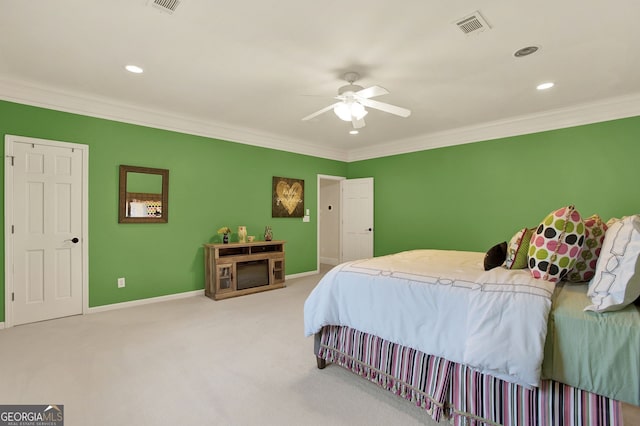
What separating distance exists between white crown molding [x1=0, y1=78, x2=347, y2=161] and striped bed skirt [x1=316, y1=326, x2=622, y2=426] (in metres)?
3.67

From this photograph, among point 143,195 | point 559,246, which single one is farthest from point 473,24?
point 143,195

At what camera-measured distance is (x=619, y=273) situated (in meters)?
1.35

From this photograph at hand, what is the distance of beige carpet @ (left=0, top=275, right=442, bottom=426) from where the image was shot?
1.82m

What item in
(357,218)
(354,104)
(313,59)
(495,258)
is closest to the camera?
(495,258)

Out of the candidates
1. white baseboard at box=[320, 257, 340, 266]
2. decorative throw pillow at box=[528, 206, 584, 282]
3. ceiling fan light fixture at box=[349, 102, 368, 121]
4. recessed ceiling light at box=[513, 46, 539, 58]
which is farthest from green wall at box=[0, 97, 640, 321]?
decorative throw pillow at box=[528, 206, 584, 282]

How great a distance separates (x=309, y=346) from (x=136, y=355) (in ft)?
4.92

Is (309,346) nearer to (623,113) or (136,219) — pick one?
(136,219)

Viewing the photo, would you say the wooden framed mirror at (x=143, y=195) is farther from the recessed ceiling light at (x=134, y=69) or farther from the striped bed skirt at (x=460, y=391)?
the striped bed skirt at (x=460, y=391)

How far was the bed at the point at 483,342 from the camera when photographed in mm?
1289

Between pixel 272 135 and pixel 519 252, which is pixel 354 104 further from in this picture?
pixel 272 135

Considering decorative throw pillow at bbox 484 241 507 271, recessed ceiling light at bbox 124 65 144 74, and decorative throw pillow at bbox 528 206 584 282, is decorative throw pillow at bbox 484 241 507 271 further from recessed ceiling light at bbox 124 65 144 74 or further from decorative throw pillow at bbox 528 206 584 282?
recessed ceiling light at bbox 124 65 144 74

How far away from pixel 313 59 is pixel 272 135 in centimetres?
271

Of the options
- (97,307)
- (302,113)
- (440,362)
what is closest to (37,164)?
(97,307)

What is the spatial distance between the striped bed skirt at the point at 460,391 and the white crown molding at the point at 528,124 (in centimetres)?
396
